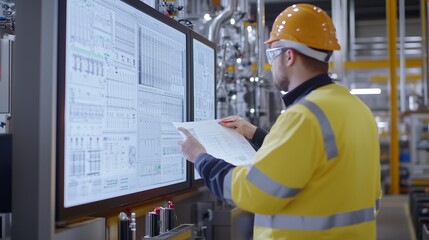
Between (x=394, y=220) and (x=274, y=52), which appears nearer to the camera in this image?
(x=274, y=52)

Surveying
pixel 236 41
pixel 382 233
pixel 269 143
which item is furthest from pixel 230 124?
pixel 382 233

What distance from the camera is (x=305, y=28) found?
1822mm

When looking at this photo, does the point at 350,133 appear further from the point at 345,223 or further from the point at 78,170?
the point at 78,170

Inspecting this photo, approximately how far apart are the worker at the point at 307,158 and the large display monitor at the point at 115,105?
10.6 inches

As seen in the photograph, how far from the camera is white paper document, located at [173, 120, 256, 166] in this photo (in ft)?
6.59

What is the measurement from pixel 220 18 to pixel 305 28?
8.58ft

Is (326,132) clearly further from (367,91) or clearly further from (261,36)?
(367,91)

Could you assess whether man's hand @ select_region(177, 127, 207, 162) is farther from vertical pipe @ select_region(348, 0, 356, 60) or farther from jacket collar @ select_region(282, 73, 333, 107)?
vertical pipe @ select_region(348, 0, 356, 60)

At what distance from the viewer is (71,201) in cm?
164

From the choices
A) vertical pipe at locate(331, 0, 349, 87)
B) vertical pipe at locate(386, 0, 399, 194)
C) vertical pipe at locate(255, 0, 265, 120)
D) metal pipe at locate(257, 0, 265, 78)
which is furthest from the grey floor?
metal pipe at locate(257, 0, 265, 78)

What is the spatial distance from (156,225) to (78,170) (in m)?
0.57

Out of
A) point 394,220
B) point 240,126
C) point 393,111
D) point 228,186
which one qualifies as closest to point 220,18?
point 240,126

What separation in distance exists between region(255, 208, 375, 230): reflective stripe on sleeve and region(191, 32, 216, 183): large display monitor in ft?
3.63

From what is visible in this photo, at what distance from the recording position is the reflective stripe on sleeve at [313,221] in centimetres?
169
